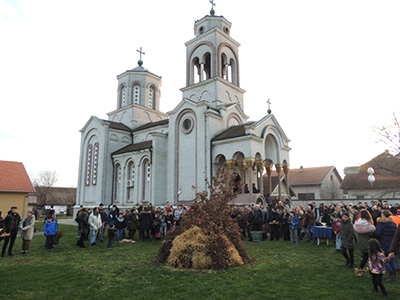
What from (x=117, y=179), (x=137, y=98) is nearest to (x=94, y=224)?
(x=117, y=179)

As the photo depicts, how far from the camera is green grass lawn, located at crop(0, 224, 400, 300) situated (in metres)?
6.45

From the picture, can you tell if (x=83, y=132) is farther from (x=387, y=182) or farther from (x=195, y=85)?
(x=387, y=182)

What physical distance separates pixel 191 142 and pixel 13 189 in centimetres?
1488

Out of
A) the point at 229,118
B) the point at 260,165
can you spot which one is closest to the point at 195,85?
the point at 229,118

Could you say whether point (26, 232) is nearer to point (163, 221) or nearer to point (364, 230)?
point (163, 221)

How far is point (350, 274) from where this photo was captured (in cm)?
777

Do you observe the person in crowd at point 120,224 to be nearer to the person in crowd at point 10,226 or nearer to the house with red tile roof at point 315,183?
the person in crowd at point 10,226

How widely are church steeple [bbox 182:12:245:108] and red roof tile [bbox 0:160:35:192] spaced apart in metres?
16.0

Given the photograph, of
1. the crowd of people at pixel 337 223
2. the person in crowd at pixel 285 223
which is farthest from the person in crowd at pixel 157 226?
the person in crowd at pixel 285 223

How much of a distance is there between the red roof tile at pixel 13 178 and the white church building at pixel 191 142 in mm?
6953

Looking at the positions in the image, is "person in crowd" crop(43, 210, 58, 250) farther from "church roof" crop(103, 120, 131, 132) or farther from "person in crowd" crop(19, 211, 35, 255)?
"church roof" crop(103, 120, 131, 132)

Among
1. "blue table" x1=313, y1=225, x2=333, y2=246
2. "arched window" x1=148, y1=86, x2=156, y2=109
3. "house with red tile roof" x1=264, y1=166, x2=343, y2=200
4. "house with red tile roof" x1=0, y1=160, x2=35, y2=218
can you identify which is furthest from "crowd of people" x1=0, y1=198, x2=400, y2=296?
"arched window" x1=148, y1=86, x2=156, y2=109

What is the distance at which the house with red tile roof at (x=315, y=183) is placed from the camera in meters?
35.3

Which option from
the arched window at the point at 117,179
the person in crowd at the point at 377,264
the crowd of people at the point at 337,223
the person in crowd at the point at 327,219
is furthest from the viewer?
the arched window at the point at 117,179
